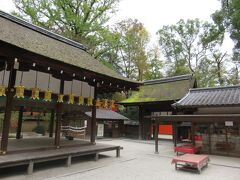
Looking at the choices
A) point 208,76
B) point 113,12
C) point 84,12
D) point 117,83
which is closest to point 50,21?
point 84,12

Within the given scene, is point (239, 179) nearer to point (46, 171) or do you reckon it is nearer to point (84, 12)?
point (46, 171)

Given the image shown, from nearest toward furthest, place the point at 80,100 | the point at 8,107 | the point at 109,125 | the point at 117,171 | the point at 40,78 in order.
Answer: the point at 8,107 < the point at 117,171 < the point at 40,78 < the point at 80,100 < the point at 109,125

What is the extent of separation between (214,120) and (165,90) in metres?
10.1

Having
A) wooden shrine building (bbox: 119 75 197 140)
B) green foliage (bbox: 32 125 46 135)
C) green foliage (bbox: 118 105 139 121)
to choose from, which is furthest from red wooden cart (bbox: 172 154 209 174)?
green foliage (bbox: 118 105 139 121)

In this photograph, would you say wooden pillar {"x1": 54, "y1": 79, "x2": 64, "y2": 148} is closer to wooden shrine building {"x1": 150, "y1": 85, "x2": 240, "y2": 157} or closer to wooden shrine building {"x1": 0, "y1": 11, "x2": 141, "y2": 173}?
wooden shrine building {"x1": 0, "y1": 11, "x2": 141, "y2": 173}

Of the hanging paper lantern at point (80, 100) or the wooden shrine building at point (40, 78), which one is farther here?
the hanging paper lantern at point (80, 100)

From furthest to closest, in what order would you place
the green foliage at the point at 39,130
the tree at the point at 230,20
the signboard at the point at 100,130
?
the signboard at the point at 100,130, the green foliage at the point at 39,130, the tree at the point at 230,20

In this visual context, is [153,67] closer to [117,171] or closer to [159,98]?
[159,98]

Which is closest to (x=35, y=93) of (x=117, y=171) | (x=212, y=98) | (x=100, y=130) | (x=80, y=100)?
(x=80, y=100)

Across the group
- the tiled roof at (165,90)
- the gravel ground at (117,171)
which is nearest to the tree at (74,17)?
the tiled roof at (165,90)

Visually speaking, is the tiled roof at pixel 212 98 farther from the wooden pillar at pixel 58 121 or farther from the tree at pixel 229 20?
the tree at pixel 229 20

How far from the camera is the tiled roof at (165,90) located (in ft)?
62.8

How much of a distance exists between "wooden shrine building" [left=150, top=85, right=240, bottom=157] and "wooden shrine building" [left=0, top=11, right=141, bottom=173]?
3.67 meters

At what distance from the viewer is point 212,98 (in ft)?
42.7
